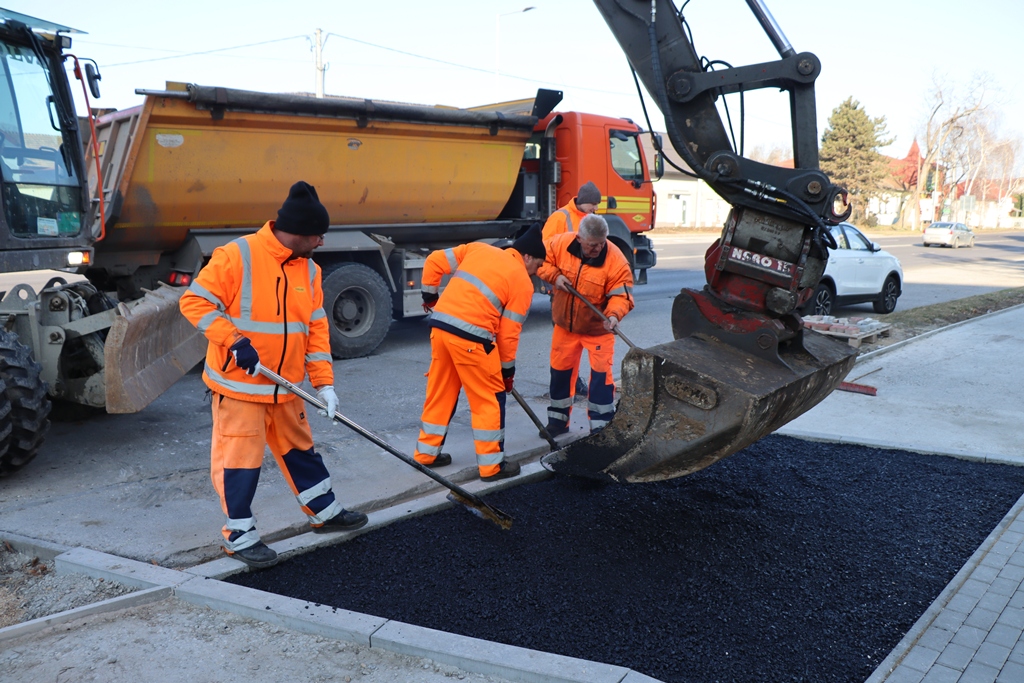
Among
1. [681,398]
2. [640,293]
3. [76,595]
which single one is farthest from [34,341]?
Result: [640,293]

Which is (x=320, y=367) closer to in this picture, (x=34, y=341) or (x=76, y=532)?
(x=76, y=532)

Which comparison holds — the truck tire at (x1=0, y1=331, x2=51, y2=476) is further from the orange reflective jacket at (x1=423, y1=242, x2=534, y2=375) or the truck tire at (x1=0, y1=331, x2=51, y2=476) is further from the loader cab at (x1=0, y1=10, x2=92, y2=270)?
the orange reflective jacket at (x1=423, y1=242, x2=534, y2=375)

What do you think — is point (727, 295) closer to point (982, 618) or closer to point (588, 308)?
point (588, 308)

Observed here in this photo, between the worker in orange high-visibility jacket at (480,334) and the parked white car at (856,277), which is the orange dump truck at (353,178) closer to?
the parked white car at (856,277)

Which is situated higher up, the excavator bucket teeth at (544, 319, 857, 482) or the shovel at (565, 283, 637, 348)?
the shovel at (565, 283, 637, 348)

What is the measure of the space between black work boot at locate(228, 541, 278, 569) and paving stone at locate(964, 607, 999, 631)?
3.05 meters

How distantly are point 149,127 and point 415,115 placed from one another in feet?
9.17

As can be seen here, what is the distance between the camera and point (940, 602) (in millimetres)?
3590

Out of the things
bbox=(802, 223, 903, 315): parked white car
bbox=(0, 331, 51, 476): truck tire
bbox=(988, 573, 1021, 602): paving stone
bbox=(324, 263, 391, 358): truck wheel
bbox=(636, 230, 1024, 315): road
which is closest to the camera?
bbox=(988, 573, 1021, 602): paving stone

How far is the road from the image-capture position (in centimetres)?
1570

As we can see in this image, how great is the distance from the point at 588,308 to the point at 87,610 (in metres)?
3.66

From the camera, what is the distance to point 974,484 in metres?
5.18

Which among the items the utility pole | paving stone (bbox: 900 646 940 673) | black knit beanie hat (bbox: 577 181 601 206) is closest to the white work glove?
paving stone (bbox: 900 646 940 673)

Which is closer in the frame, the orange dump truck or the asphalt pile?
the asphalt pile
